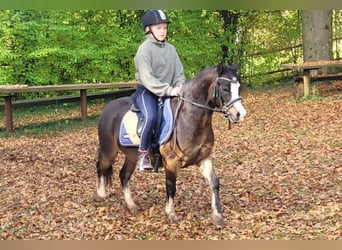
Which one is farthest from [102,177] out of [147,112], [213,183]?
[213,183]

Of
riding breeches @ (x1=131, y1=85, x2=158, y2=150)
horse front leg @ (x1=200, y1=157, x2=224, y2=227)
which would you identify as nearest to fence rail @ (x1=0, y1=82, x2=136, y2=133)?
riding breeches @ (x1=131, y1=85, x2=158, y2=150)

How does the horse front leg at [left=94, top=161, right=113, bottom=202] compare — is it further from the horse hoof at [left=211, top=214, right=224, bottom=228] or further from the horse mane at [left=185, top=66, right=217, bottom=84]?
the horse mane at [left=185, top=66, right=217, bottom=84]

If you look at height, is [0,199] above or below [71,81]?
below

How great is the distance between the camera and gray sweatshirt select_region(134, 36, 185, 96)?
5613mm

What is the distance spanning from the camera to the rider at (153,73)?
5609mm

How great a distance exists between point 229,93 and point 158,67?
1.00 meters

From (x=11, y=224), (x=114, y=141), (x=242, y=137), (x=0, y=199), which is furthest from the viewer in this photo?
(x=242, y=137)

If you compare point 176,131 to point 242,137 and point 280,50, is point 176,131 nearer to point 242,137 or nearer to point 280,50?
point 242,137

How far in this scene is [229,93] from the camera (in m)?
5.16

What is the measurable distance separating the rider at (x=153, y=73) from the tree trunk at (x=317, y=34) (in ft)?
33.1

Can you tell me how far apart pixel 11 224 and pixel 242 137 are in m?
5.82

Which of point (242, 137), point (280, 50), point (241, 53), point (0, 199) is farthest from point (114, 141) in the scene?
point (280, 50)

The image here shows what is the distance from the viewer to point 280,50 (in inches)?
853

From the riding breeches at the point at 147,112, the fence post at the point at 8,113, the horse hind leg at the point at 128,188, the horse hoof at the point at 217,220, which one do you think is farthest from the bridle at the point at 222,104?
the fence post at the point at 8,113
